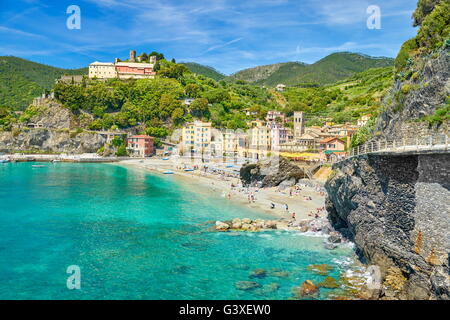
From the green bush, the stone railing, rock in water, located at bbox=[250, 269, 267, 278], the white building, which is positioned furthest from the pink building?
the stone railing

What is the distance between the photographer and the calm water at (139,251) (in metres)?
16.5

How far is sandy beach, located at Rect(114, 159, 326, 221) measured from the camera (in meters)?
32.2

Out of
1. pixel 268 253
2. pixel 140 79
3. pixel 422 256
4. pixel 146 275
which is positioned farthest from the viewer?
pixel 140 79

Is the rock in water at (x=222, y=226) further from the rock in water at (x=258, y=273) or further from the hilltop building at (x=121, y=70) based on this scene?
the hilltop building at (x=121, y=70)

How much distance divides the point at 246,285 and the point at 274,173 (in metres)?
29.6

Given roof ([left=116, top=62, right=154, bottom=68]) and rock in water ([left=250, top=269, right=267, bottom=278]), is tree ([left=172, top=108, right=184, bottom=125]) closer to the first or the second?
roof ([left=116, top=62, right=154, bottom=68])

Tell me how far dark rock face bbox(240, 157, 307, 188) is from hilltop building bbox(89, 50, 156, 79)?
81418 mm

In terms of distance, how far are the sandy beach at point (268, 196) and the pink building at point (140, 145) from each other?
91.4 ft

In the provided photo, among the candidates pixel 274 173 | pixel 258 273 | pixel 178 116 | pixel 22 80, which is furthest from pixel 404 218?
pixel 22 80
